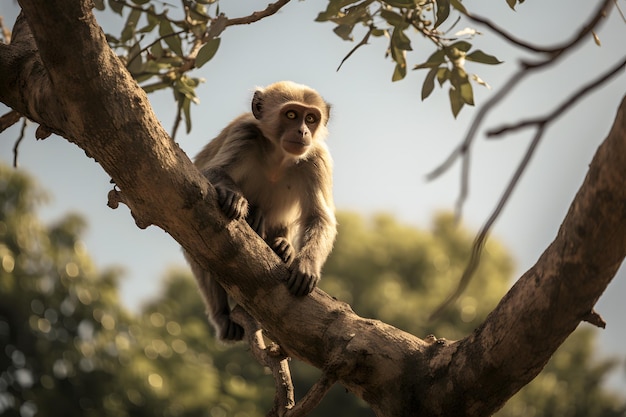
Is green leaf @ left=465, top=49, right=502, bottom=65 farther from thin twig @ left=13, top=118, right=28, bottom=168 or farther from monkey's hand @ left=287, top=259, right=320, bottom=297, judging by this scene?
thin twig @ left=13, top=118, right=28, bottom=168

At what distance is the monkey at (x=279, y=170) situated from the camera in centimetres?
676

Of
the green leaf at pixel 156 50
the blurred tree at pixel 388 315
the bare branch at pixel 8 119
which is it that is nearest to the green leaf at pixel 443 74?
the green leaf at pixel 156 50

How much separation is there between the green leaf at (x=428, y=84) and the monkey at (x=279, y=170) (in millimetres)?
1330

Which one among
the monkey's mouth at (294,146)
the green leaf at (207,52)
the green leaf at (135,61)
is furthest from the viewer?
the monkey's mouth at (294,146)

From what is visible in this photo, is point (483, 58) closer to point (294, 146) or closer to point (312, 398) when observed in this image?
point (294, 146)

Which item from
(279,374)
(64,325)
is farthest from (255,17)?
(64,325)

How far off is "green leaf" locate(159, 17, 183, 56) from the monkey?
92cm

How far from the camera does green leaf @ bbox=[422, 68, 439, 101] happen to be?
19.0 feet

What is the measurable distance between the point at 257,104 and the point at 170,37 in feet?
3.76

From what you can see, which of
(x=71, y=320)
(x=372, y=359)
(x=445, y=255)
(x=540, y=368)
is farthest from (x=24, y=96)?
(x=445, y=255)

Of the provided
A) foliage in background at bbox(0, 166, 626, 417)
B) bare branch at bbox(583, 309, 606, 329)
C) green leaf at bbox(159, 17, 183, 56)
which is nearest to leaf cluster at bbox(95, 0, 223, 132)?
green leaf at bbox(159, 17, 183, 56)

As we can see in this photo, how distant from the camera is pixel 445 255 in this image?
5100 cm

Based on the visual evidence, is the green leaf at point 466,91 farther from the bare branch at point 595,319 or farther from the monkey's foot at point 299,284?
the bare branch at point 595,319

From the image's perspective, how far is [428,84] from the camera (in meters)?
5.83
